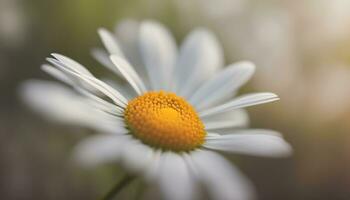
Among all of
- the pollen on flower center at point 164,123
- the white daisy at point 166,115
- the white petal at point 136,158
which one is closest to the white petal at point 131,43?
the white daisy at point 166,115

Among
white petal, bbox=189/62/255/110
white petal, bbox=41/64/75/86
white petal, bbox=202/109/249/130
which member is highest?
white petal, bbox=189/62/255/110

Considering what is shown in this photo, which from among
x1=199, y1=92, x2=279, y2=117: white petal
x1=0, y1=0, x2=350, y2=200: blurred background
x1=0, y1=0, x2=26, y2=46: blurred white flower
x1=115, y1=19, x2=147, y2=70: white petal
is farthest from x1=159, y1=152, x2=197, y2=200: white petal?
x1=0, y1=0, x2=26, y2=46: blurred white flower

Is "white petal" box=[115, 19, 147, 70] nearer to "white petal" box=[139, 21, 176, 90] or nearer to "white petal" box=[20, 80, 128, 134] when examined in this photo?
"white petal" box=[139, 21, 176, 90]

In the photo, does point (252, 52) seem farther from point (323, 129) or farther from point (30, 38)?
point (30, 38)

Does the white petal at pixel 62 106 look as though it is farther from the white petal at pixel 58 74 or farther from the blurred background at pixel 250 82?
the blurred background at pixel 250 82

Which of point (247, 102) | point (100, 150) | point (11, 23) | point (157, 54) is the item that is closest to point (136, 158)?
point (100, 150)

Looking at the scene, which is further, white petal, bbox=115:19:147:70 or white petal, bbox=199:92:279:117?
white petal, bbox=115:19:147:70

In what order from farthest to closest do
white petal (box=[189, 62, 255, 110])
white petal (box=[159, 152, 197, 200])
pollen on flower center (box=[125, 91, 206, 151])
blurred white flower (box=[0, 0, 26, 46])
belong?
blurred white flower (box=[0, 0, 26, 46]), white petal (box=[189, 62, 255, 110]), pollen on flower center (box=[125, 91, 206, 151]), white petal (box=[159, 152, 197, 200])
